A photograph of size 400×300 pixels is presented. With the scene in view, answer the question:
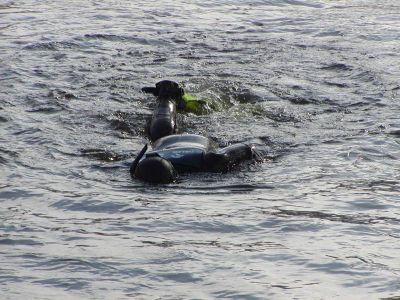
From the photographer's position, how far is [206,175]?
711cm

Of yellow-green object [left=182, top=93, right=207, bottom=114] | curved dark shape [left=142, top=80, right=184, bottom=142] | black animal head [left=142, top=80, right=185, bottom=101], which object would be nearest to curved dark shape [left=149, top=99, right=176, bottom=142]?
curved dark shape [left=142, top=80, right=184, bottom=142]

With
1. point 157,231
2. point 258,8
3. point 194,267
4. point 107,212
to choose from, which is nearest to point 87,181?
point 107,212

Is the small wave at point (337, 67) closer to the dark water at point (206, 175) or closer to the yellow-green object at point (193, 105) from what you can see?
the dark water at point (206, 175)

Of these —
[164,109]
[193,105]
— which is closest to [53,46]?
[193,105]

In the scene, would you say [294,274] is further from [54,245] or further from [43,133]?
[43,133]

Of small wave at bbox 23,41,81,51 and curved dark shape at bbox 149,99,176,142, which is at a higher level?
small wave at bbox 23,41,81,51

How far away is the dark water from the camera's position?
5.29 meters

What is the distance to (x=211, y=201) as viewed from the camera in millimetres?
6605

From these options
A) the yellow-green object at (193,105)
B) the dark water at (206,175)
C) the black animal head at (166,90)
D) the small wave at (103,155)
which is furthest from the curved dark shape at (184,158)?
the yellow-green object at (193,105)

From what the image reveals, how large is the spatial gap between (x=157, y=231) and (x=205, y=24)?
28.3 ft

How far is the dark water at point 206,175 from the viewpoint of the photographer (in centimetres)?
529

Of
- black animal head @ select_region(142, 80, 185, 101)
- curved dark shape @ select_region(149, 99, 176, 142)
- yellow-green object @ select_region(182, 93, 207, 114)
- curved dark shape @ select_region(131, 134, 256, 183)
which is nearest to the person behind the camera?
curved dark shape @ select_region(131, 134, 256, 183)

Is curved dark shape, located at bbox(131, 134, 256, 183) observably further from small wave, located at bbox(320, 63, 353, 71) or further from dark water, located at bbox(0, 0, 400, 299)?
small wave, located at bbox(320, 63, 353, 71)

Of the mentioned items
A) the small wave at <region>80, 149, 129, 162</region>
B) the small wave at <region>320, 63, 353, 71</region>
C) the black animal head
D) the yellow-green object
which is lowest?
the small wave at <region>80, 149, 129, 162</region>
